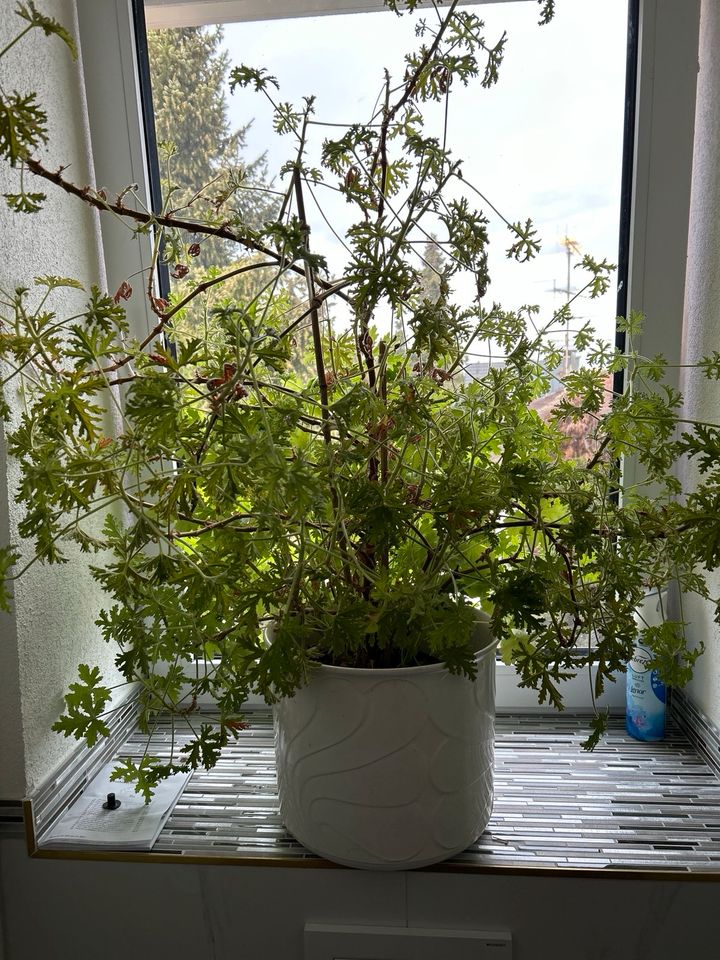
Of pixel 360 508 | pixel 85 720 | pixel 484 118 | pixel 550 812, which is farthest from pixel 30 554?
pixel 484 118

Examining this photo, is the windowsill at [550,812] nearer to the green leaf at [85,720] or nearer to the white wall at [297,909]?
the white wall at [297,909]

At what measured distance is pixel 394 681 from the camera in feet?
2.60

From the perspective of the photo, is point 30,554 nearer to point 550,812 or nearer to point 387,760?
point 387,760

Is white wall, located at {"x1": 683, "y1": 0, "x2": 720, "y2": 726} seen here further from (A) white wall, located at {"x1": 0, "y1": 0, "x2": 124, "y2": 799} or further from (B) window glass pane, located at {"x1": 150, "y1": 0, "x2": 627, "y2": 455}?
(A) white wall, located at {"x1": 0, "y1": 0, "x2": 124, "y2": 799}

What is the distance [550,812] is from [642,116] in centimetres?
92

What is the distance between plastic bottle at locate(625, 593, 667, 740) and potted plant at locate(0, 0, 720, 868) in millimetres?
307

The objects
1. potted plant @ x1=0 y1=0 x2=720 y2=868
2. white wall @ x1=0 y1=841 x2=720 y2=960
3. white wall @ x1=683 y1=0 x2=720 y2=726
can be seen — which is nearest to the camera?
potted plant @ x1=0 y1=0 x2=720 y2=868

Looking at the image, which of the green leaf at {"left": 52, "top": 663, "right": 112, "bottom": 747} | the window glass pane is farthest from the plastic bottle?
the green leaf at {"left": 52, "top": 663, "right": 112, "bottom": 747}

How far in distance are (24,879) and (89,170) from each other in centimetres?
92

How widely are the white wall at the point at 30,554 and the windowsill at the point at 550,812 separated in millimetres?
123

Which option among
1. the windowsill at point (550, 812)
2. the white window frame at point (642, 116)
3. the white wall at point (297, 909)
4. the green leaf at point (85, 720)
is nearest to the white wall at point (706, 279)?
the white window frame at point (642, 116)

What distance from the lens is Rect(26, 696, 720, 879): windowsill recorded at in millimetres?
900

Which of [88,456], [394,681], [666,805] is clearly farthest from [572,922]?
[88,456]

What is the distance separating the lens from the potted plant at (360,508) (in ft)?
2.22
